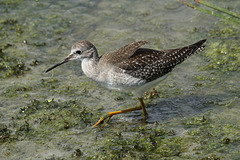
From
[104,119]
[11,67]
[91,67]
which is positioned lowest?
[104,119]

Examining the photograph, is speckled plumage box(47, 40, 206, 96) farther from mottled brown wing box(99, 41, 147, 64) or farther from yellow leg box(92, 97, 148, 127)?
yellow leg box(92, 97, 148, 127)

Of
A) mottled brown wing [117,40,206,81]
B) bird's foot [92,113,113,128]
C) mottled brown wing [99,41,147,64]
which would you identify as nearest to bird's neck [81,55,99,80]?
mottled brown wing [99,41,147,64]

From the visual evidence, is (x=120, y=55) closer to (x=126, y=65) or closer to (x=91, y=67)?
(x=126, y=65)

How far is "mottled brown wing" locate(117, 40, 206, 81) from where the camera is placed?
23.0ft

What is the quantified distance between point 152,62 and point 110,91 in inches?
59.9

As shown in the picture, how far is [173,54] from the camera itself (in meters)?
7.54

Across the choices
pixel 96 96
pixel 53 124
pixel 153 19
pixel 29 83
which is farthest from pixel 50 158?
pixel 153 19

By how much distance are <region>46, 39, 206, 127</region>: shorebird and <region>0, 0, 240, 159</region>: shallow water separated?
584 millimetres

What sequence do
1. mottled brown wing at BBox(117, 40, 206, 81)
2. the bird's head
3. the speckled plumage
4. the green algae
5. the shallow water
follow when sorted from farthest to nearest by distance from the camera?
the green algae
the bird's head
mottled brown wing at BBox(117, 40, 206, 81)
the speckled plumage
the shallow water

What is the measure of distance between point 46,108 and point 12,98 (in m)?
0.91

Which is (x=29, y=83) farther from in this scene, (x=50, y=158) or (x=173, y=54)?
(x=173, y=54)

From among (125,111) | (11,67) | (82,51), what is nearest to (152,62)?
(125,111)

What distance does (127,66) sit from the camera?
695 centimetres

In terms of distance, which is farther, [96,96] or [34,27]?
[34,27]
